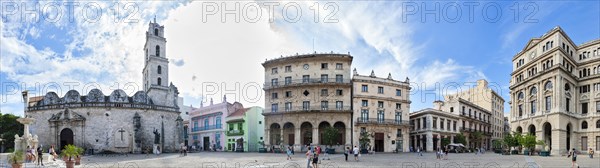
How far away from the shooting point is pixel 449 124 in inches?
2435

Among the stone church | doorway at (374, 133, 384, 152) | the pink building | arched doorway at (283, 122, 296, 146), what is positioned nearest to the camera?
the stone church

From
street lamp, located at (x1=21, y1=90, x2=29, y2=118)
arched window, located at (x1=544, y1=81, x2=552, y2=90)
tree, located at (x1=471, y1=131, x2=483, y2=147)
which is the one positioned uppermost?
arched window, located at (x1=544, y1=81, x2=552, y2=90)

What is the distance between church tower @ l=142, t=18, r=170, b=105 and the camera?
49.0 meters

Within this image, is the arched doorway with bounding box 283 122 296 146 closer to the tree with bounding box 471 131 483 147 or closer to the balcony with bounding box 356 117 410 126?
the balcony with bounding box 356 117 410 126

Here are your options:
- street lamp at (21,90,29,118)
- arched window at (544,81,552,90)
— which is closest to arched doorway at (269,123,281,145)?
street lamp at (21,90,29,118)

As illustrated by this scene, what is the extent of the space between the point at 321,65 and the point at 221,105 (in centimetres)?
1807

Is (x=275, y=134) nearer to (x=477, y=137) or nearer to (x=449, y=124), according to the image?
(x=449, y=124)

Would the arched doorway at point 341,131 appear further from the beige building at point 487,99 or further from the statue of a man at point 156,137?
the beige building at point 487,99

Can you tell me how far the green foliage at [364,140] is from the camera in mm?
45344

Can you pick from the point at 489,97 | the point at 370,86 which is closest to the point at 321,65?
the point at 370,86

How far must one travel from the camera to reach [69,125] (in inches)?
1601

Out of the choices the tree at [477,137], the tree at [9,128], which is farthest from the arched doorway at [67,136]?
the tree at [477,137]

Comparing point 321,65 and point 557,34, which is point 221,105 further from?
point 557,34

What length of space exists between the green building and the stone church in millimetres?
8600
